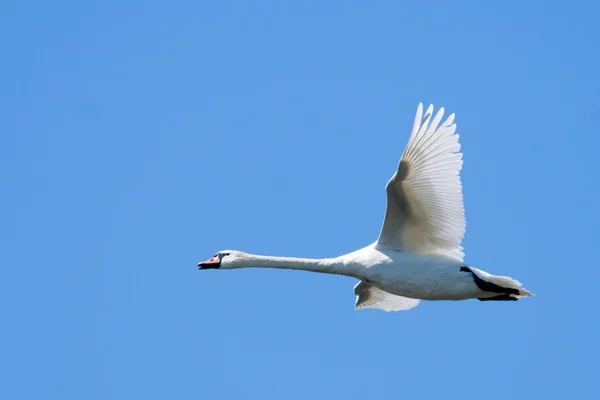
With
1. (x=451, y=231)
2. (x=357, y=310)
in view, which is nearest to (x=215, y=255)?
(x=357, y=310)

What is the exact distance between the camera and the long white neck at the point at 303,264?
19.3 m

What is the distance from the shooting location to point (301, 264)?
64.6ft

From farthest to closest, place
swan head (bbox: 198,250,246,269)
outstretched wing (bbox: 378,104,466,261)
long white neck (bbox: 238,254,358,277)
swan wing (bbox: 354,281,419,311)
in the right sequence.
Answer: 1. swan wing (bbox: 354,281,419,311)
2. swan head (bbox: 198,250,246,269)
3. long white neck (bbox: 238,254,358,277)
4. outstretched wing (bbox: 378,104,466,261)

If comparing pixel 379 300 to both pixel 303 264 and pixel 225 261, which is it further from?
pixel 225 261

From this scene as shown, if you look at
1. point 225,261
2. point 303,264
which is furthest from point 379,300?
point 225,261

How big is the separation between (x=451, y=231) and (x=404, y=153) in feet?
4.99

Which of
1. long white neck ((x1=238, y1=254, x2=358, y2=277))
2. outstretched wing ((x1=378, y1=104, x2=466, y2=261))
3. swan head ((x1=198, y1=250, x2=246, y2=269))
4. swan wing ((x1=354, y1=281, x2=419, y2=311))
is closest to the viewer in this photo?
outstretched wing ((x1=378, y1=104, x2=466, y2=261))

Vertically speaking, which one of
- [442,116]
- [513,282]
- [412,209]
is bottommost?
[513,282]

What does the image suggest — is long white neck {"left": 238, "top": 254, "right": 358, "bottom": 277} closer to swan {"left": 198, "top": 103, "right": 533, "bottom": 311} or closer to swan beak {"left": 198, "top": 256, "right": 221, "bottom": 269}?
swan {"left": 198, "top": 103, "right": 533, "bottom": 311}

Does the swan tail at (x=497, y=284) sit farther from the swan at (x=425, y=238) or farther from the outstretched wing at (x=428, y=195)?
the outstretched wing at (x=428, y=195)

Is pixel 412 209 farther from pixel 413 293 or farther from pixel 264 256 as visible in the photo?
pixel 264 256

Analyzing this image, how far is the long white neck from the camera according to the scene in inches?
760

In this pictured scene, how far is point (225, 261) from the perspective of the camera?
20.6 metres

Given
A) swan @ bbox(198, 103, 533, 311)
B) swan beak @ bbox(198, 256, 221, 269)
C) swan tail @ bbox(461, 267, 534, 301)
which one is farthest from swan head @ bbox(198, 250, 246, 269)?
swan tail @ bbox(461, 267, 534, 301)
